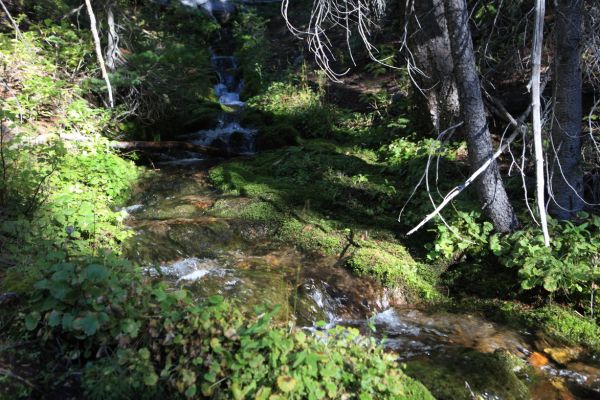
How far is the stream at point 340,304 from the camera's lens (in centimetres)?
347

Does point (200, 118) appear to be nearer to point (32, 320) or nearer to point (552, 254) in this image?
point (552, 254)

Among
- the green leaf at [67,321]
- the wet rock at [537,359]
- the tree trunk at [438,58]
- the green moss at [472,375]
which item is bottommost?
the wet rock at [537,359]

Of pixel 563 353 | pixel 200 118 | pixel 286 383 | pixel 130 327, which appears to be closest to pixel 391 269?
pixel 563 353

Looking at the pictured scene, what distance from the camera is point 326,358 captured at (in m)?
2.23

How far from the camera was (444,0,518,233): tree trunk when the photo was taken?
4.30 meters

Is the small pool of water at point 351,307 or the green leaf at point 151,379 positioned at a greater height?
the green leaf at point 151,379

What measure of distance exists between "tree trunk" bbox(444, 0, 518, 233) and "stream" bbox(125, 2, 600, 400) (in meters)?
1.38

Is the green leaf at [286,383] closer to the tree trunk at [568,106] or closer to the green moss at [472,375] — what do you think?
the green moss at [472,375]

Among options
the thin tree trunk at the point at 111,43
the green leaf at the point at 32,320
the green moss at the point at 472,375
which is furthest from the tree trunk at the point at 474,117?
the thin tree trunk at the point at 111,43

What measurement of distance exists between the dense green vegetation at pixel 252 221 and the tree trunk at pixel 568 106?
0.41 metres

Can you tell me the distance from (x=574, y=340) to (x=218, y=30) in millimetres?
18338

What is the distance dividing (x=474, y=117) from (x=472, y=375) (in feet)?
9.06

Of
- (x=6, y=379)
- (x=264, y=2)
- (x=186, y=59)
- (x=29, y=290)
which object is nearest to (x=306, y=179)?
(x=186, y=59)

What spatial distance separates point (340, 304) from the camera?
4574 mm
